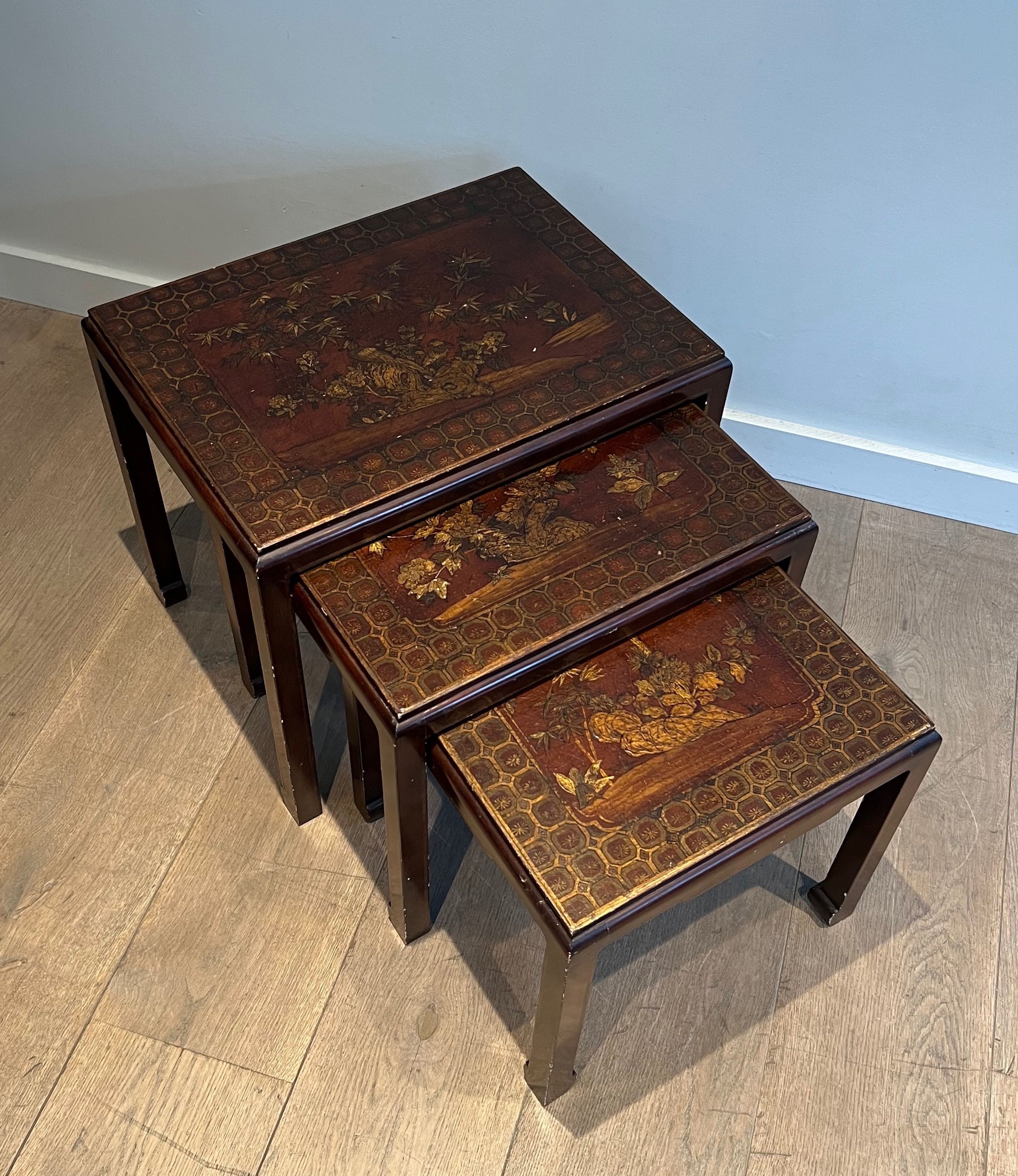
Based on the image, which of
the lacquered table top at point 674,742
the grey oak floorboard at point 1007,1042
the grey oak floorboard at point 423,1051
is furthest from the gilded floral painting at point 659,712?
the grey oak floorboard at point 1007,1042

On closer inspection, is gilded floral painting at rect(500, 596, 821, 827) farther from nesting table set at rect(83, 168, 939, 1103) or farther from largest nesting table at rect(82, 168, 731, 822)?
largest nesting table at rect(82, 168, 731, 822)

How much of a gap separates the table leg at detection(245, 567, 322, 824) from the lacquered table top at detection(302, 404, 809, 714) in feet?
0.14

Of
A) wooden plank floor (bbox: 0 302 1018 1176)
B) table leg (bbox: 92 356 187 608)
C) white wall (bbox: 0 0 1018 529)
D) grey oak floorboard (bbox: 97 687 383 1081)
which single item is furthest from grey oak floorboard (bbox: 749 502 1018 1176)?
table leg (bbox: 92 356 187 608)

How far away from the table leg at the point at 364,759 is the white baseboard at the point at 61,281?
2.95ft

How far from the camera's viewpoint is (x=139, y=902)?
1.28 meters

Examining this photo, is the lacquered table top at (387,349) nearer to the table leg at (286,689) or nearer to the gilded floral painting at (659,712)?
the table leg at (286,689)

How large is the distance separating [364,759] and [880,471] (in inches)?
33.7

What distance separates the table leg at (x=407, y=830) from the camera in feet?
3.34

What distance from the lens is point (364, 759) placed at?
1.26m

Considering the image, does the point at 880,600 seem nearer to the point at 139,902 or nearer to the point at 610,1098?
the point at 610,1098

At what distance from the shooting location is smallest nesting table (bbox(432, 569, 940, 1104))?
948mm

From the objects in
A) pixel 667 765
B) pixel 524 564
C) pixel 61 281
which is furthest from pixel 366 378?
pixel 61 281

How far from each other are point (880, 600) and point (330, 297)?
2.67 ft

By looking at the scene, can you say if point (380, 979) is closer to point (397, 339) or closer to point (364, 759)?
point (364, 759)
